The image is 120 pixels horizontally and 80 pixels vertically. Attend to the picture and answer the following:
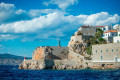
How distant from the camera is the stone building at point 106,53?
46294mm

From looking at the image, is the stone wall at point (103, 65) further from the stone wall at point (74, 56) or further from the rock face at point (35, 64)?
the rock face at point (35, 64)

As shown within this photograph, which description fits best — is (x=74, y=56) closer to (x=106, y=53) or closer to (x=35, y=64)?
(x=106, y=53)

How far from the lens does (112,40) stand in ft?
195

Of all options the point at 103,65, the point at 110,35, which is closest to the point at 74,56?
the point at 103,65

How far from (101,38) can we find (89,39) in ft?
11.4

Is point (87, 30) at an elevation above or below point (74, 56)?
above

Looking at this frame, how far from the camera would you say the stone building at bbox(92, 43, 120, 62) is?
46.3 m

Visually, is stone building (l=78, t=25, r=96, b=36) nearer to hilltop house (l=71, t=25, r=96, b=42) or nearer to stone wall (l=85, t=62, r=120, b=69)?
hilltop house (l=71, t=25, r=96, b=42)

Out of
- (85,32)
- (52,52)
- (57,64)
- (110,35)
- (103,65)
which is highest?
(85,32)

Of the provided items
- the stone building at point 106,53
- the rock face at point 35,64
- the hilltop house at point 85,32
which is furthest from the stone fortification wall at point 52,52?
the stone building at point 106,53

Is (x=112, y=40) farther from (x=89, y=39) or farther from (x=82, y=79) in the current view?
(x=82, y=79)

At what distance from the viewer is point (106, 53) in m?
48.2

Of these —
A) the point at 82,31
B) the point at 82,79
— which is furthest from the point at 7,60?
the point at 82,79

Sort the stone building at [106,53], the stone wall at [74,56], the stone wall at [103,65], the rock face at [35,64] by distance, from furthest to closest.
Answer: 1. the stone wall at [74,56]
2. the rock face at [35,64]
3. the stone building at [106,53]
4. the stone wall at [103,65]
